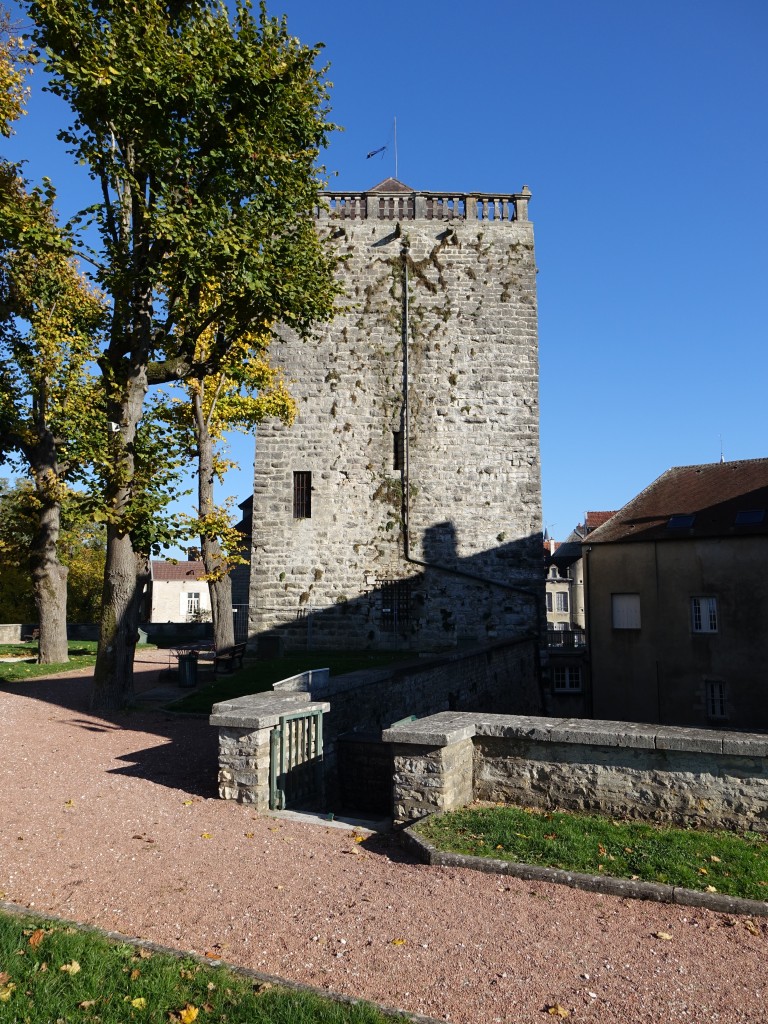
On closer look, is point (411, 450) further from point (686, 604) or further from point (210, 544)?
point (686, 604)

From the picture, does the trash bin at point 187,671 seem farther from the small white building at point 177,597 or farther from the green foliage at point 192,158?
the small white building at point 177,597

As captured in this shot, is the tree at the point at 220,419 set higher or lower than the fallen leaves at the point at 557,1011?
higher

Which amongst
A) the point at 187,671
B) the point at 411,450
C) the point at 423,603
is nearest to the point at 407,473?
the point at 411,450

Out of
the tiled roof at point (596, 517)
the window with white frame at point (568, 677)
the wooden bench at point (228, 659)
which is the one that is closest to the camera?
the wooden bench at point (228, 659)

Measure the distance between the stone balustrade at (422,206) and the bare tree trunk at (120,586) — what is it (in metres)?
10.5

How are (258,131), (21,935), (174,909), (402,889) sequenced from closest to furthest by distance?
(21,935), (174,909), (402,889), (258,131)

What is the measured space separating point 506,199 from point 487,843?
60.4 ft

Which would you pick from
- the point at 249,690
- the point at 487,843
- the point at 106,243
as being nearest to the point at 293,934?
the point at 487,843

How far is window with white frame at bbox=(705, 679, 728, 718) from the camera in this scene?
74.0 feet

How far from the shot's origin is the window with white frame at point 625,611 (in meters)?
24.5

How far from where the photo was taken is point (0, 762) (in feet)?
28.0

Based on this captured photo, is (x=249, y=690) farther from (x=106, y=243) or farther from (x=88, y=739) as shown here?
(x=106, y=243)

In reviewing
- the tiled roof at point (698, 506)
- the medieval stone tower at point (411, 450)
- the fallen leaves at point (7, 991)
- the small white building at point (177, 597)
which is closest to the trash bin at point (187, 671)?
the medieval stone tower at point (411, 450)

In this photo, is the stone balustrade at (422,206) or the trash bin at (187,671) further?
the stone balustrade at (422,206)
